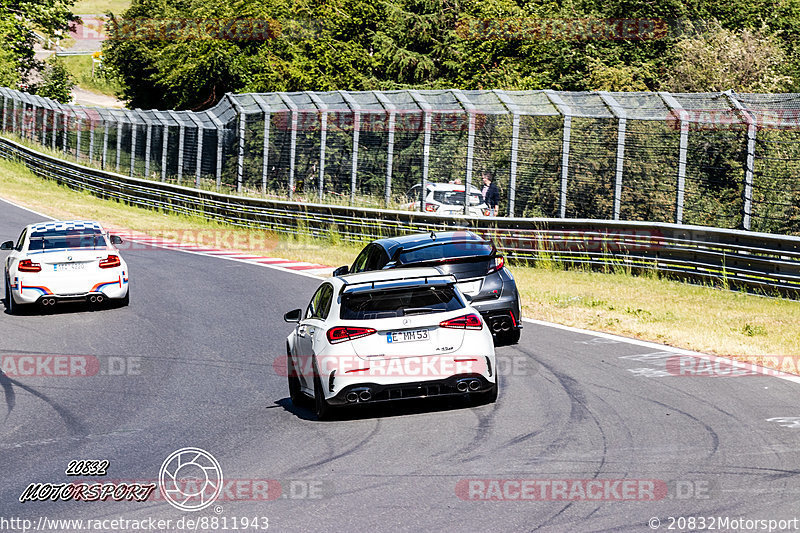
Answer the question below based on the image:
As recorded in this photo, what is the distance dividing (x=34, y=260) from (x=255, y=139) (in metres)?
16.9

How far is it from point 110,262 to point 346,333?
973 cm

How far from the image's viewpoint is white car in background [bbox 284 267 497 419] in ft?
32.5

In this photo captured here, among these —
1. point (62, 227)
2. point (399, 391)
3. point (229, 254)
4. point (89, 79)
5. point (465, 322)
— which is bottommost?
point (229, 254)

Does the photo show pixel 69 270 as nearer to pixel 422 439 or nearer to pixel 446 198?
pixel 422 439

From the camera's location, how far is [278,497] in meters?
7.47

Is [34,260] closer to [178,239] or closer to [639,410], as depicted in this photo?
[639,410]

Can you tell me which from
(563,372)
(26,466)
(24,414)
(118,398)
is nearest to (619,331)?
(563,372)

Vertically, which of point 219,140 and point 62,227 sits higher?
point 219,140

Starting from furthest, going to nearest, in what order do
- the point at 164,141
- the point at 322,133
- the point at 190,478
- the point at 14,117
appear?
the point at 14,117, the point at 164,141, the point at 322,133, the point at 190,478

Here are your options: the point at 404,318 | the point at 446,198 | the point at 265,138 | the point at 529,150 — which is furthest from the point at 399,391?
the point at 265,138

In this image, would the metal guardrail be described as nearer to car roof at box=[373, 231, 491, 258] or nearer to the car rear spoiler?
car roof at box=[373, 231, 491, 258]

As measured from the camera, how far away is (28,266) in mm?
18406

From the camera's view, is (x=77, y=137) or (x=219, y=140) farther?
(x=77, y=137)

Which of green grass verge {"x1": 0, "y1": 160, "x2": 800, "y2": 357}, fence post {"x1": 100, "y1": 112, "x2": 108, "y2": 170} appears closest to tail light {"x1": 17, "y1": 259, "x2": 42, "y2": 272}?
green grass verge {"x1": 0, "y1": 160, "x2": 800, "y2": 357}
